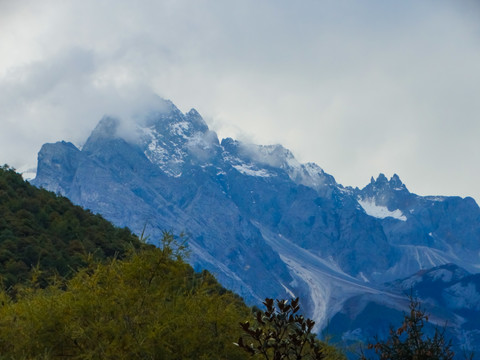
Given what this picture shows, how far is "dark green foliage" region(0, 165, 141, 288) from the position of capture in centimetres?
3938

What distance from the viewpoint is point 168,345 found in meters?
15.1

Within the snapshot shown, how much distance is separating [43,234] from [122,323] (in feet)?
110

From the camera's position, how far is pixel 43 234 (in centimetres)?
4625

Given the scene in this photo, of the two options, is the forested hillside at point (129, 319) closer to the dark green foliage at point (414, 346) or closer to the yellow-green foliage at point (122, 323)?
the yellow-green foliage at point (122, 323)

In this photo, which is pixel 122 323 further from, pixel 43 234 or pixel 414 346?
pixel 43 234

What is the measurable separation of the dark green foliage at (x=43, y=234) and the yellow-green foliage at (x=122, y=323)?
61.3 ft

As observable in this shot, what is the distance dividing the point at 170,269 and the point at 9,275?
68.3 feet

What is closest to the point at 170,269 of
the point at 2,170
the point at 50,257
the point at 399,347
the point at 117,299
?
the point at 117,299

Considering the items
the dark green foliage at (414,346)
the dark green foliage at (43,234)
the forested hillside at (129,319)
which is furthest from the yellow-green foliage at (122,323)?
the dark green foliage at (43,234)

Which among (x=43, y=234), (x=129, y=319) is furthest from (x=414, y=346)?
(x=43, y=234)

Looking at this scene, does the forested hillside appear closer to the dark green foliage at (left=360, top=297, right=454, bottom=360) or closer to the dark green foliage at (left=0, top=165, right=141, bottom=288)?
the dark green foliage at (left=360, top=297, right=454, bottom=360)

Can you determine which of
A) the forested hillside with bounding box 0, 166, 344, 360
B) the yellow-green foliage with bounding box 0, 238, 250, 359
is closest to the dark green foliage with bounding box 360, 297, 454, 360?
the forested hillside with bounding box 0, 166, 344, 360

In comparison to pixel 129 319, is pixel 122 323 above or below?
below

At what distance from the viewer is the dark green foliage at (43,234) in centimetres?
3938
